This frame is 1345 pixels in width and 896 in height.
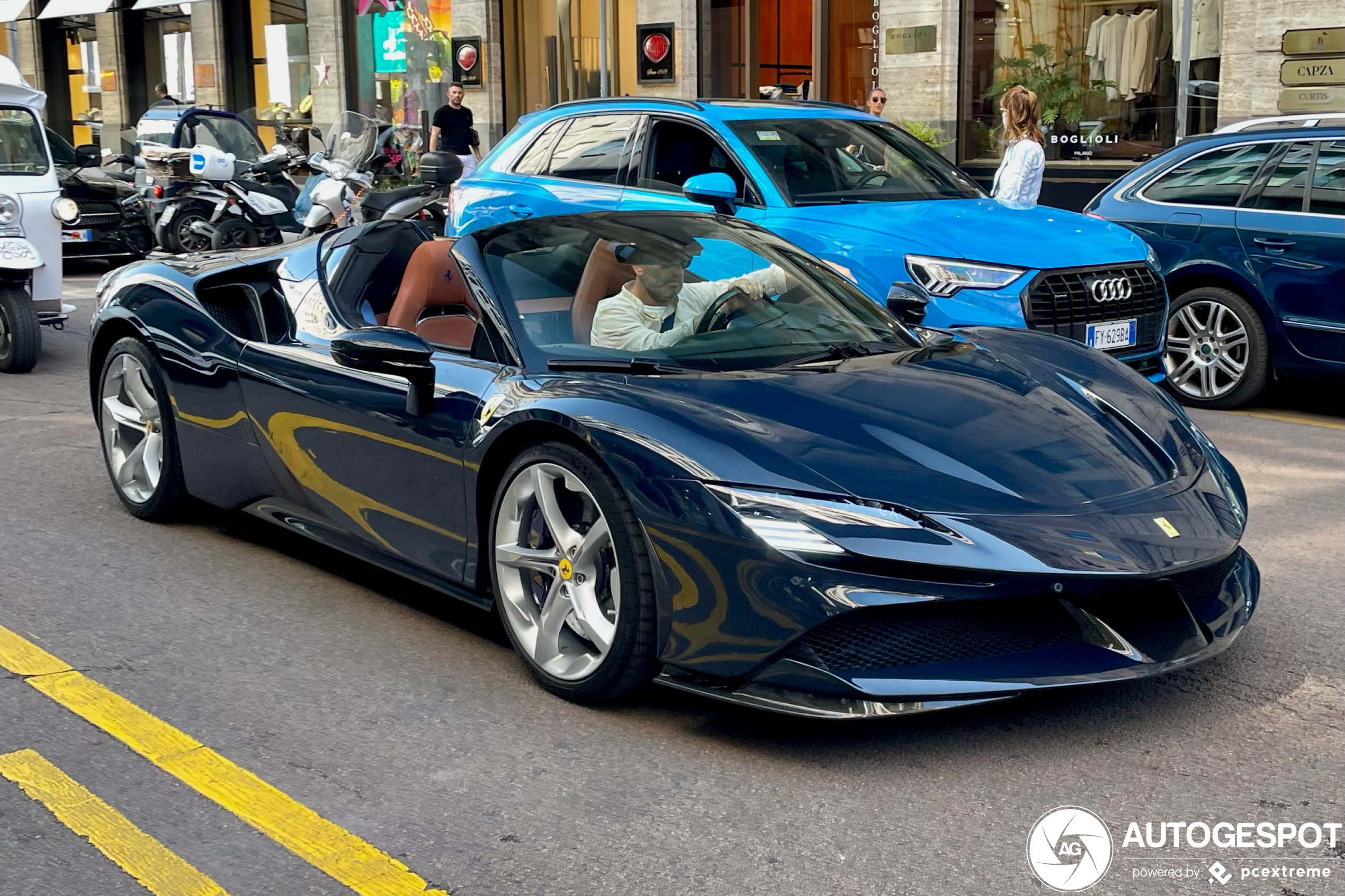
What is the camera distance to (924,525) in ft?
11.6

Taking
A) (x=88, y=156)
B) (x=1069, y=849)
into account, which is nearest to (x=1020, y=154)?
(x=1069, y=849)

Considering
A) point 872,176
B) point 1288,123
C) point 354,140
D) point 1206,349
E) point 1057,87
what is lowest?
point 1206,349

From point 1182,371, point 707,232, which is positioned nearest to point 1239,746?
point 707,232

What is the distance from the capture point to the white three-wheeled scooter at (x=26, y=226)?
1004 centimetres

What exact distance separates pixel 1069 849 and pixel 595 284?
2.17m

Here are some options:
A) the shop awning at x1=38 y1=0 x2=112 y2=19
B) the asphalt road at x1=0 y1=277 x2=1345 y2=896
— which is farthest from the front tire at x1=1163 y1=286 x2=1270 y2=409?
the shop awning at x1=38 y1=0 x2=112 y2=19

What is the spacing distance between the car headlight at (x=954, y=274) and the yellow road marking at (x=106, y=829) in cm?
503

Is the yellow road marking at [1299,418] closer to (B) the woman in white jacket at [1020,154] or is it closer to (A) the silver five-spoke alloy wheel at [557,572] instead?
(B) the woman in white jacket at [1020,154]

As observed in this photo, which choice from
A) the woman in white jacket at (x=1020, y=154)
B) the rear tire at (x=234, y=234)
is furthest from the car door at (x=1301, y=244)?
the rear tire at (x=234, y=234)

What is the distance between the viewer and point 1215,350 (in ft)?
29.5

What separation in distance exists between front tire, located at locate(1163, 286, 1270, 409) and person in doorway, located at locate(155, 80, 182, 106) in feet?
44.0

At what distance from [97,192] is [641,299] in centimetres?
1318

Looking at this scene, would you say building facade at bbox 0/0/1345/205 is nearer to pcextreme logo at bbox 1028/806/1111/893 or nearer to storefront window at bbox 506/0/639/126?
storefront window at bbox 506/0/639/126

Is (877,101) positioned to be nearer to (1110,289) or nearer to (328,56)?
(1110,289)
